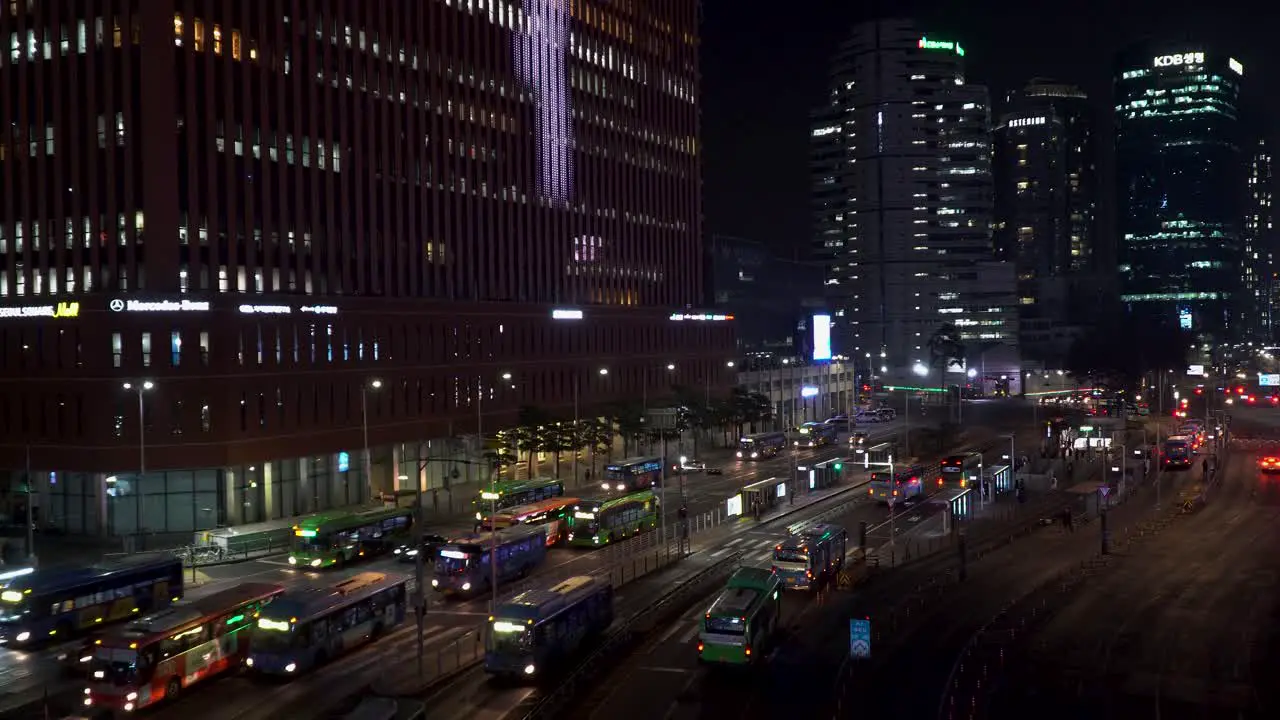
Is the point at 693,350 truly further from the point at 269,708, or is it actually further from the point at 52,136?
the point at 269,708

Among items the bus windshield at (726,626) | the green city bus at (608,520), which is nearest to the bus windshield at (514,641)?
the bus windshield at (726,626)

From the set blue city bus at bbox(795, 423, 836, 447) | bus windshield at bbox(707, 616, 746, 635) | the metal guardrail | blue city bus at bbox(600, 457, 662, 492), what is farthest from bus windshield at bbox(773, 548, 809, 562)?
blue city bus at bbox(795, 423, 836, 447)

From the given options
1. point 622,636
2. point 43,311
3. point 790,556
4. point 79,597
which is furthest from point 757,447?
point 79,597

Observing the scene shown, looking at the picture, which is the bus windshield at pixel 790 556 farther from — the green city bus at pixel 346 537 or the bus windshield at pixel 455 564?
the green city bus at pixel 346 537

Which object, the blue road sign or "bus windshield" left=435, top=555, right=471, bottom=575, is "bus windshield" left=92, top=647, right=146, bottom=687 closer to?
"bus windshield" left=435, top=555, right=471, bottom=575

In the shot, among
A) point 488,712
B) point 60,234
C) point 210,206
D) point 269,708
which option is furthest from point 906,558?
point 60,234

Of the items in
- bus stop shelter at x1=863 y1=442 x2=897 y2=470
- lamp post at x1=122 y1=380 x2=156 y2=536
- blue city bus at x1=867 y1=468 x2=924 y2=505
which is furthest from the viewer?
bus stop shelter at x1=863 y1=442 x2=897 y2=470
